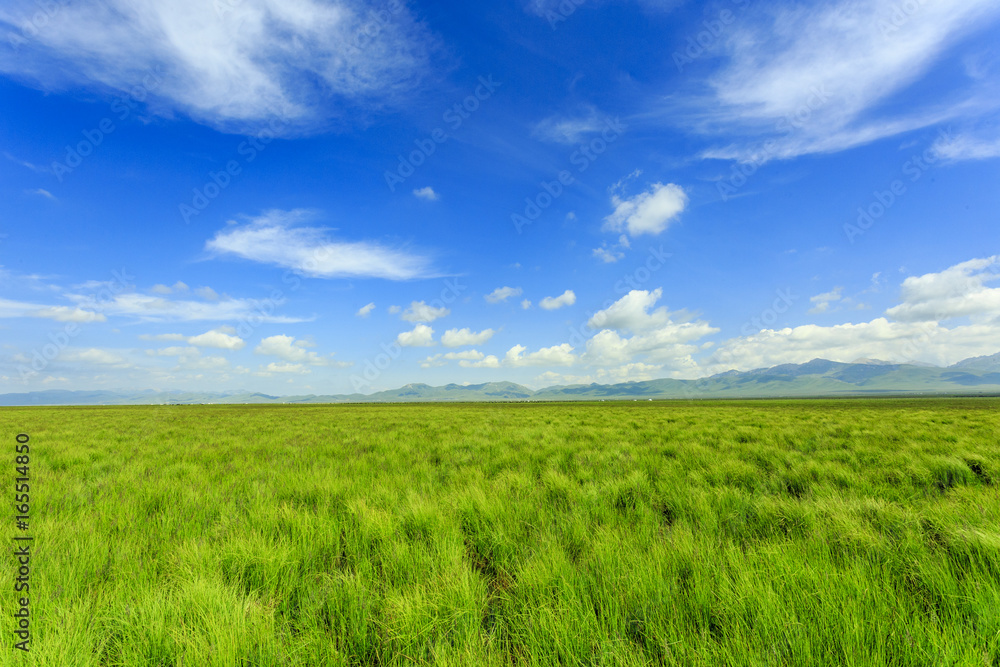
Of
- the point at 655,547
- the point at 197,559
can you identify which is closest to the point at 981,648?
the point at 655,547

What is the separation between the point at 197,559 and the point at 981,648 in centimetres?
536

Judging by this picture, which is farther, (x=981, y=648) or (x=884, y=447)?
(x=884, y=447)

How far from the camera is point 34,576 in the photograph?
304 centimetres

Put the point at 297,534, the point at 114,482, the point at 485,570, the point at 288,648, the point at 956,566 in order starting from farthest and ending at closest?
the point at 114,482, the point at 297,534, the point at 485,570, the point at 956,566, the point at 288,648

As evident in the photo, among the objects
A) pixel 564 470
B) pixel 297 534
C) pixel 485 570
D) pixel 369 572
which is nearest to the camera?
pixel 369 572

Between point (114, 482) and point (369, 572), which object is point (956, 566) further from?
point (114, 482)

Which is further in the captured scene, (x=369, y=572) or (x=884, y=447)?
(x=884, y=447)

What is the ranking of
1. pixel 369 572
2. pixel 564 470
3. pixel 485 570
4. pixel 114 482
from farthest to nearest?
pixel 564 470, pixel 114 482, pixel 485 570, pixel 369 572

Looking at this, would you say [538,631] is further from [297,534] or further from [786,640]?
[297,534]

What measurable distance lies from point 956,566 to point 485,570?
375 cm

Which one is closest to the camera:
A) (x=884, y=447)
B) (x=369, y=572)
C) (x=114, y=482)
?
→ (x=369, y=572)

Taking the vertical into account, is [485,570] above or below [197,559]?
below

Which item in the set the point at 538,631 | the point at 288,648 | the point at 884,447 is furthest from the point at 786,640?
the point at 884,447

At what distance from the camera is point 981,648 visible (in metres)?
2.00
